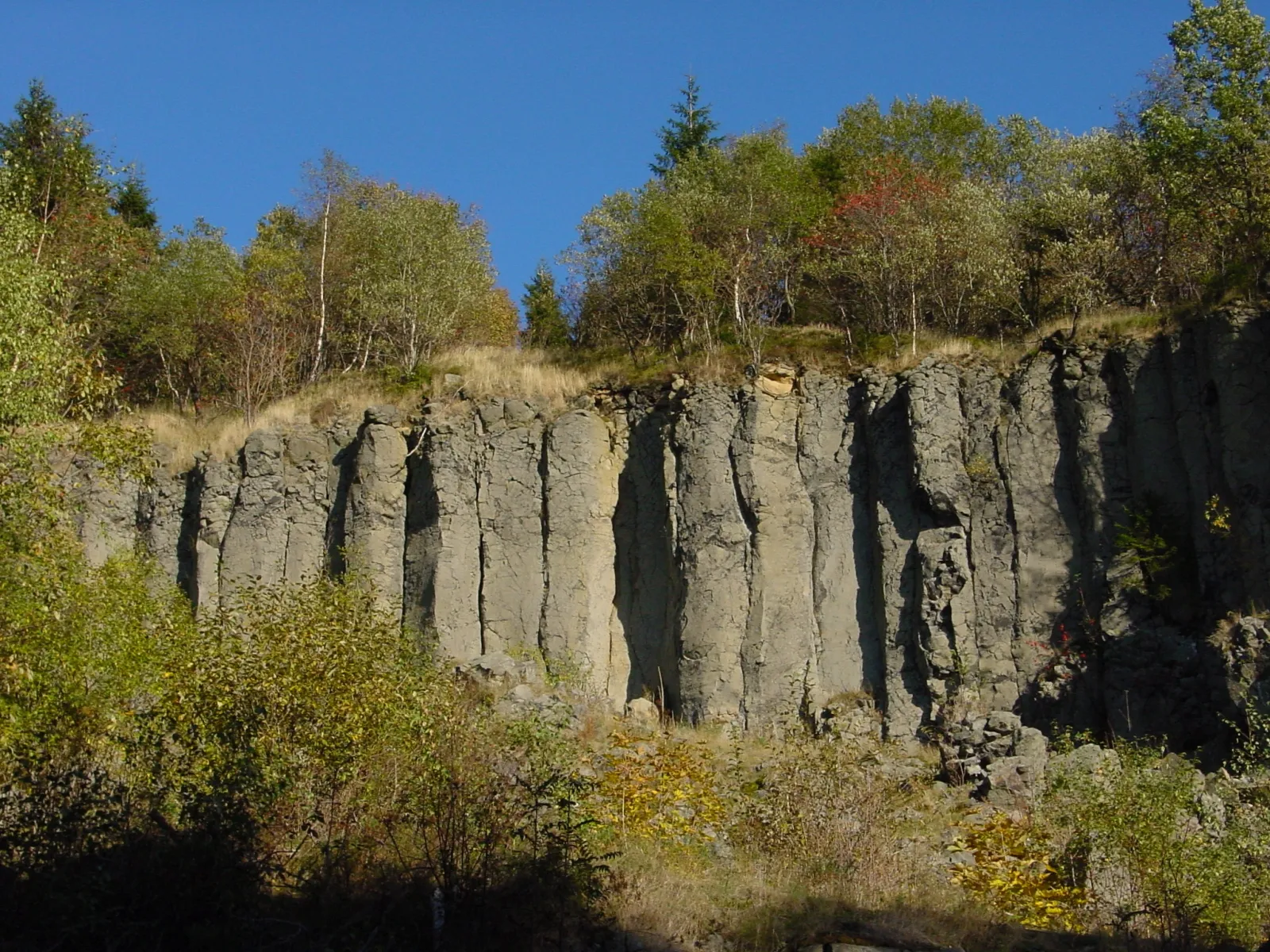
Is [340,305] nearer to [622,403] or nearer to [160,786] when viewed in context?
[622,403]

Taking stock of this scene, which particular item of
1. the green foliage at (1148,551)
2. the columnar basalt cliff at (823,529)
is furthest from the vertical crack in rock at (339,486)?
the green foliage at (1148,551)

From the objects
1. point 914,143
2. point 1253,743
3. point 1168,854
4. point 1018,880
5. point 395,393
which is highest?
point 914,143

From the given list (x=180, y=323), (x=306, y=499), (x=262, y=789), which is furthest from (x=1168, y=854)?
(x=180, y=323)

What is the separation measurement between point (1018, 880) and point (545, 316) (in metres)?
30.4

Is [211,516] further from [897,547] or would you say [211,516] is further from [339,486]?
[897,547]

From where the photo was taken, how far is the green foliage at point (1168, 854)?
16.3 meters

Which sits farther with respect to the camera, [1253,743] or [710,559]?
[710,559]

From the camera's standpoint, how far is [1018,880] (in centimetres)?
1816

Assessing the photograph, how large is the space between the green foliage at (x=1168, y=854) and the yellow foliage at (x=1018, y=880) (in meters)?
0.38

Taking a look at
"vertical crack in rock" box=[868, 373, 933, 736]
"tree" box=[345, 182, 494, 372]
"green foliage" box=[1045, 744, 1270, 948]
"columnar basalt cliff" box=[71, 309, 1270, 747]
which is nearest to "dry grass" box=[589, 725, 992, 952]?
"green foliage" box=[1045, 744, 1270, 948]

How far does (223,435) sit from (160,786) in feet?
55.3

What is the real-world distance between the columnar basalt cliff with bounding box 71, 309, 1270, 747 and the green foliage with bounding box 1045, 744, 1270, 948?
4.83 m

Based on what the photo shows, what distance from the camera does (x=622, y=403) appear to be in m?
31.2

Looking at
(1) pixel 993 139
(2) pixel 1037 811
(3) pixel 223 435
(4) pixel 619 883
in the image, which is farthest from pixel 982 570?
(1) pixel 993 139
